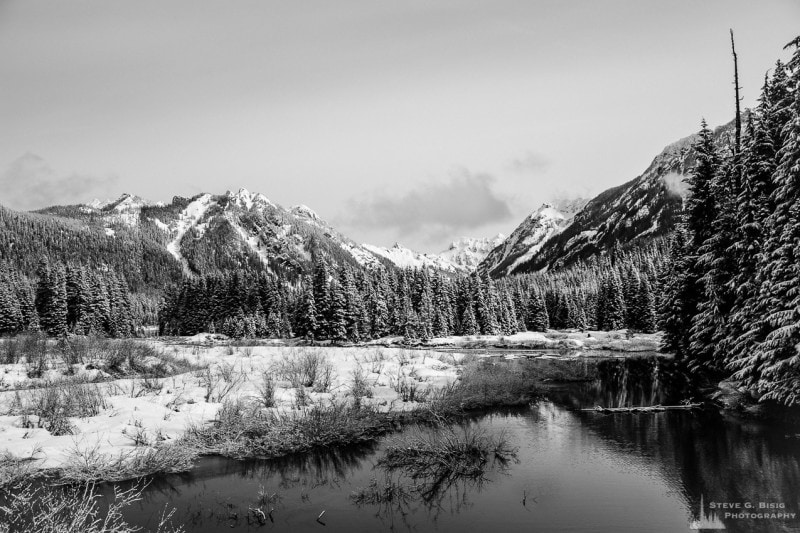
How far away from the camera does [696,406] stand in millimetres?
21047

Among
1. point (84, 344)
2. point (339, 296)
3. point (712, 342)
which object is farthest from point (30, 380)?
point (339, 296)

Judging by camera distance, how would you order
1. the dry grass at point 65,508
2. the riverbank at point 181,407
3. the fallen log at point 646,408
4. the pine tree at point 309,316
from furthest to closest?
the pine tree at point 309,316 → the fallen log at point 646,408 → the riverbank at point 181,407 → the dry grass at point 65,508

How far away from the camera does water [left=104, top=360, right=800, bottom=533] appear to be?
10.5 meters

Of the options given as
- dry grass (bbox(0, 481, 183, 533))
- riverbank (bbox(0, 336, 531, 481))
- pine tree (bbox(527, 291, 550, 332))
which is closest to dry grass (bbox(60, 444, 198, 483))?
riverbank (bbox(0, 336, 531, 481))

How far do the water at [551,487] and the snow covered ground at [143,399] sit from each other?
2699 millimetres

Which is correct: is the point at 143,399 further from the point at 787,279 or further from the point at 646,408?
the point at 787,279

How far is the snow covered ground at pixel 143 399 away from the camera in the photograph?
13.9 metres

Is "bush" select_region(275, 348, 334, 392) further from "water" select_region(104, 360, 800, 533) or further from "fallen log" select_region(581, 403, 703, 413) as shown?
"fallen log" select_region(581, 403, 703, 413)

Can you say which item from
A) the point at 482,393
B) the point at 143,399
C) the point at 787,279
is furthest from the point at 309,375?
the point at 787,279

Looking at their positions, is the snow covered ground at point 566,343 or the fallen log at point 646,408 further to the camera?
the snow covered ground at point 566,343

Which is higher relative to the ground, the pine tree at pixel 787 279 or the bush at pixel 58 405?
the pine tree at pixel 787 279

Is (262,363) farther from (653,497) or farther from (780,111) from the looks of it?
(780,111)

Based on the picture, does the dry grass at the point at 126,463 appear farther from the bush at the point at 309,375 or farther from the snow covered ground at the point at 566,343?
the snow covered ground at the point at 566,343

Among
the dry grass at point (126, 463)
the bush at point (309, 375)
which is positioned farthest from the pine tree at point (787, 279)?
the dry grass at point (126, 463)
